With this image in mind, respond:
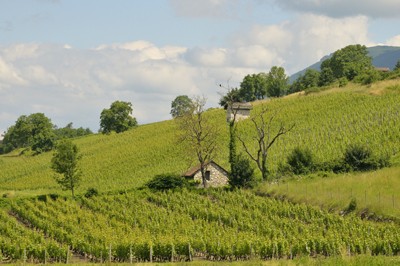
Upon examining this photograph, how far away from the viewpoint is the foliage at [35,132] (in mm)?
134250

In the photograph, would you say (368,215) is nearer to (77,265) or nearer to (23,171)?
(77,265)

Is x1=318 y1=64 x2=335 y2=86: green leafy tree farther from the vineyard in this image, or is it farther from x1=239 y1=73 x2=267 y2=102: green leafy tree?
the vineyard

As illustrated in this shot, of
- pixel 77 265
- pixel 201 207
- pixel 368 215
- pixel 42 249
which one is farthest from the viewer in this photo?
pixel 201 207

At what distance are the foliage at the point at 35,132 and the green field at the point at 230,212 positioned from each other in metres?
42.5

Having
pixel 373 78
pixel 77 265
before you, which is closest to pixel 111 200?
pixel 77 265

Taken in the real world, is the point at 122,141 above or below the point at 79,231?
above

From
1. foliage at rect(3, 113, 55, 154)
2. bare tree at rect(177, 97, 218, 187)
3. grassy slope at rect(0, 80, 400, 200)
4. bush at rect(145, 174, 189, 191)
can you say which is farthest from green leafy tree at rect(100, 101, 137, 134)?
bush at rect(145, 174, 189, 191)

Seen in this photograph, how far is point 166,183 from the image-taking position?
194 feet

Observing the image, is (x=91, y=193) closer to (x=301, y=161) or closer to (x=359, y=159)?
(x=301, y=161)

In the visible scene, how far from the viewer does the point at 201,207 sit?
49.5 meters

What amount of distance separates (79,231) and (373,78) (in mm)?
77031

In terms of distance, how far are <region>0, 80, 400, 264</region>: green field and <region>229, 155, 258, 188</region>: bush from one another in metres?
1.96

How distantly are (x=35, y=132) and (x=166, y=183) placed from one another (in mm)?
91280

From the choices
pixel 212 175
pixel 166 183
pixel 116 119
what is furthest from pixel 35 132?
pixel 166 183
